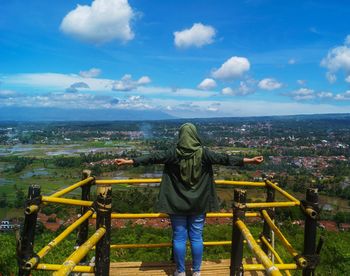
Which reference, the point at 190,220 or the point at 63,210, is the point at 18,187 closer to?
the point at 63,210

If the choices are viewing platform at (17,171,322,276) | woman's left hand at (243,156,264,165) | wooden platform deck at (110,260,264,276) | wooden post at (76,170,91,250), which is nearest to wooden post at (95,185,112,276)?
viewing platform at (17,171,322,276)

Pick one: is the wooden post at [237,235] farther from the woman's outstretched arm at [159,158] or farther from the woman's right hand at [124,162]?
the woman's right hand at [124,162]

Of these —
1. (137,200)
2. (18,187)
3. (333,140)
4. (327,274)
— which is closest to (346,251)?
(327,274)

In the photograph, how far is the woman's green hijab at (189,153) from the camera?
10.4 ft

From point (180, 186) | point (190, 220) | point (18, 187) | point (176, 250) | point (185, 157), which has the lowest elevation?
point (18, 187)

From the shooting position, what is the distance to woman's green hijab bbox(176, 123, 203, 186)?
125 inches

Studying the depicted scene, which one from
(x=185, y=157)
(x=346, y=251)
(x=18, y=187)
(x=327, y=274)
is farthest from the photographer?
(x=18, y=187)

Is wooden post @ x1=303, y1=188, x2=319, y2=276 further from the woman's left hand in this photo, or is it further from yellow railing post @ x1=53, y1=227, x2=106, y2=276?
yellow railing post @ x1=53, y1=227, x2=106, y2=276

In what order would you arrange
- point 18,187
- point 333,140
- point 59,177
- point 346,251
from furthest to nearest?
point 333,140 < point 59,177 < point 18,187 < point 346,251

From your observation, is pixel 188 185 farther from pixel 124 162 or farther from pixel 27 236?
pixel 27 236

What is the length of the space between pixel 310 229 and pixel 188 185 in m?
1.08

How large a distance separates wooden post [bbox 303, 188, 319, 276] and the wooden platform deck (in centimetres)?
119

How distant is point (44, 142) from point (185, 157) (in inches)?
4787

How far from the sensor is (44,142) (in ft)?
385
